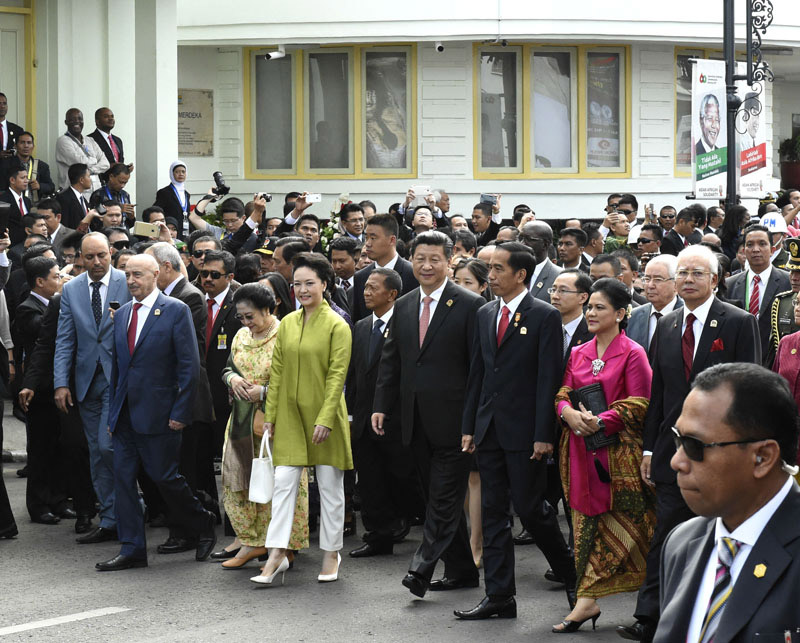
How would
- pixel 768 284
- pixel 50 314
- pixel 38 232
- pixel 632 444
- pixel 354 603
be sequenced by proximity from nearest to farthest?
pixel 632 444 → pixel 354 603 → pixel 50 314 → pixel 768 284 → pixel 38 232

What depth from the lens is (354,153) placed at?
23.4 meters

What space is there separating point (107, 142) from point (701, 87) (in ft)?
27.3

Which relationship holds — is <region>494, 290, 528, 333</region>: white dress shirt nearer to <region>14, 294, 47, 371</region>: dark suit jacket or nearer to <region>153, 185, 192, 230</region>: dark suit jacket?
<region>14, 294, 47, 371</region>: dark suit jacket

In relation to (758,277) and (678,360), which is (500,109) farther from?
(678,360)

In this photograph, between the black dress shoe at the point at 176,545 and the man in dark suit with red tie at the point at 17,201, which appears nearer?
the black dress shoe at the point at 176,545

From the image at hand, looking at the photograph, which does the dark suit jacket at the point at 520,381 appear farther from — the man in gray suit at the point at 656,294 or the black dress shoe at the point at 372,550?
the black dress shoe at the point at 372,550

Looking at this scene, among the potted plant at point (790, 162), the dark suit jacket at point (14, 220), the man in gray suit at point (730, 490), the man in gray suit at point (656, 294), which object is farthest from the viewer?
the potted plant at point (790, 162)

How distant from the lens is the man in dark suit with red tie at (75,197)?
16.8m

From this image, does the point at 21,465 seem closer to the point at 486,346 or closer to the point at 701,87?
the point at 486,346

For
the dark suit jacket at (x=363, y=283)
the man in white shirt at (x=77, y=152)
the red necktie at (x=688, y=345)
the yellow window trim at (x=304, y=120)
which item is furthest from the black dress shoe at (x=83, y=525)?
the yellow window trim at (x=304, y=120)

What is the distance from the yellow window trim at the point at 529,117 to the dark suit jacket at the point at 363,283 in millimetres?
12478

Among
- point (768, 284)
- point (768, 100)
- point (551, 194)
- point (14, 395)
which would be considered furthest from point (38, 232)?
point (768, 100)

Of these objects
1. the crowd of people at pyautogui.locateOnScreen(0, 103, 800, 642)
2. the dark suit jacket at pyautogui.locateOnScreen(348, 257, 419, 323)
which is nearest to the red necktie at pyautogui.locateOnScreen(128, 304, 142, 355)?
the crowd of people at pyautogui.locateOnScreen(0, 103, 800, 642)

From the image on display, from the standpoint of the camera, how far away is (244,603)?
816cm
